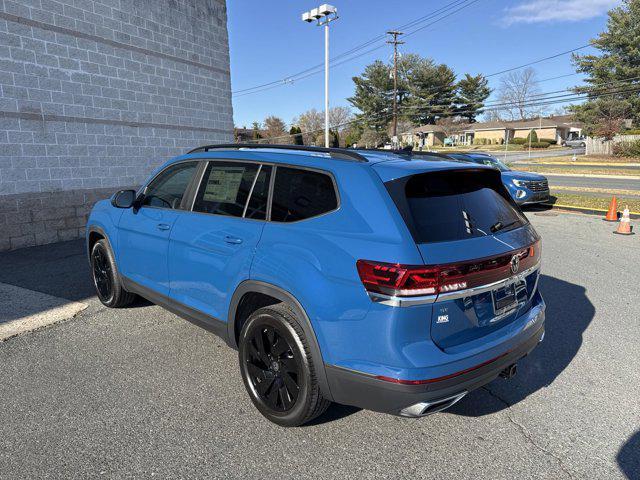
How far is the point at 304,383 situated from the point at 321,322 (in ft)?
1.44

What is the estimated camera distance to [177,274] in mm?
3570

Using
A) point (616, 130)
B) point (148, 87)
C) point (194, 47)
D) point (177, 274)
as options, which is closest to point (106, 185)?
point (148, 87)

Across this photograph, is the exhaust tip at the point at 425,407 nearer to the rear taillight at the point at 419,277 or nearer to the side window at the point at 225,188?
the rear taillight at the point at 419,277

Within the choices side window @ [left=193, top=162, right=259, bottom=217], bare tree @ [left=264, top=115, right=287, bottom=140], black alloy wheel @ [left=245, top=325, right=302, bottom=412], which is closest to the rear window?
black alloy wheel @ [left=245, top=325, right=302, bottom=412]

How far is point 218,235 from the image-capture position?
3160 millimetres

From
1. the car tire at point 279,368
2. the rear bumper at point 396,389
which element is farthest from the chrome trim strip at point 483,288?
the car tire at point 279,368

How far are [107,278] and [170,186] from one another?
1611 millimetres

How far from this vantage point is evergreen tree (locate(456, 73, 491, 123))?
72.9 metres

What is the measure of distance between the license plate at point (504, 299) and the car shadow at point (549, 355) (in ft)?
2.75

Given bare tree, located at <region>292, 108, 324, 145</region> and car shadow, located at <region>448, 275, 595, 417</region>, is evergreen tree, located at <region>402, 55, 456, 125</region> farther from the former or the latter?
car shadow, located at <region>448, 275, 595, 417</region>

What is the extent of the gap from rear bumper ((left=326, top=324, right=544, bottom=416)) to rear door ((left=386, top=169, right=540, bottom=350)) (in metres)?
0.19

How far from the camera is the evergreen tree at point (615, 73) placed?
4341 centimetres

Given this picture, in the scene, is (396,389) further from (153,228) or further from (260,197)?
(153,228)

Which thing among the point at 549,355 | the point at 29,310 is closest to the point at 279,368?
the point at 549,355
